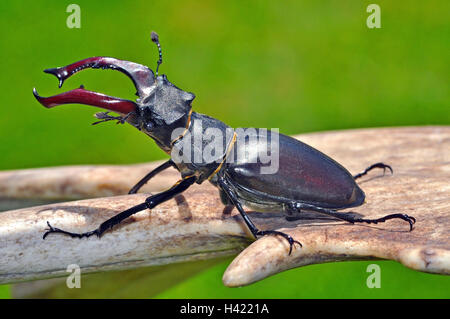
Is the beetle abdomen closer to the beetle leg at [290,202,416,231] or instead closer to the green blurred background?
the beetle leg at [290,202,416,231]

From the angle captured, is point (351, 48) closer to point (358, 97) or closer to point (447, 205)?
point (358, 97)

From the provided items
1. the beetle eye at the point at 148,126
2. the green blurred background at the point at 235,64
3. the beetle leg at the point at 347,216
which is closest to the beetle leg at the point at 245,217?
the beetle leg at the point at 347,216

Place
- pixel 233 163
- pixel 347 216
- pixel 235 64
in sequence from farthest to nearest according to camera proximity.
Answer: pixel 235 64
pixel 233 163
pixel 347 216

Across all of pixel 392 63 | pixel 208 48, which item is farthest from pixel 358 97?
pixel 208 48

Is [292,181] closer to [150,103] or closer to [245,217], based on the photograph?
[245,217]

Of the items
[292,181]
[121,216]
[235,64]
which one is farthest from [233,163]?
[235,64]

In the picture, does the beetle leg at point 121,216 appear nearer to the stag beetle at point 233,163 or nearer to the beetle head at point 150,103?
the stag beetle at point 233,163

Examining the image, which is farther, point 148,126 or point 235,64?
point 235,64

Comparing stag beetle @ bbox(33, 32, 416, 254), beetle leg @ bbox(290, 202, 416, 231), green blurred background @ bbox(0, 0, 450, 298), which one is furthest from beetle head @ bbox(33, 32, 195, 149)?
green blurred background @ bbox(0, 0, 450, 298)
